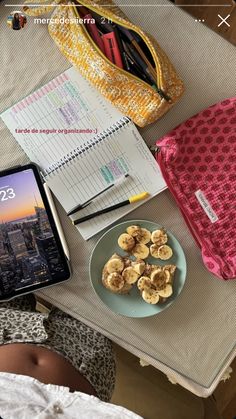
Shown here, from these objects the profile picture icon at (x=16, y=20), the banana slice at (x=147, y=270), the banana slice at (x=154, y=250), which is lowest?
the banana slice at (x=147, y=270)

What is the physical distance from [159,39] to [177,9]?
6 centimetres

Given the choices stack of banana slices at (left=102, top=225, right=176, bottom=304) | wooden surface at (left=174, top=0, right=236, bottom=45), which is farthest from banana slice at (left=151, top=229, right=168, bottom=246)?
wooden surface at (left=174, top=0, right=236, bottom=45)

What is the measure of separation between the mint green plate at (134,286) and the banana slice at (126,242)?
12 mm

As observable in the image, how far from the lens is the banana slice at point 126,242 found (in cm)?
86

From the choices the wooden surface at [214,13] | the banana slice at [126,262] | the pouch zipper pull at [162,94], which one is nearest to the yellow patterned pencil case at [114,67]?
the pouch zipper pull at [162,94]

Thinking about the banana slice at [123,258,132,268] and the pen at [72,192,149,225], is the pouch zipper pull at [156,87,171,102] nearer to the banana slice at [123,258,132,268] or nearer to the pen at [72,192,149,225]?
the pen at [72,192,149,225]

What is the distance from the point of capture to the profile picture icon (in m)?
0.91

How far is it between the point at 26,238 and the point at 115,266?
17cm

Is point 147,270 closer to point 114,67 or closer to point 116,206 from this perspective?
point 116,206

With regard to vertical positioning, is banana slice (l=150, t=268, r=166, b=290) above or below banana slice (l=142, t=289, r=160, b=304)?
above

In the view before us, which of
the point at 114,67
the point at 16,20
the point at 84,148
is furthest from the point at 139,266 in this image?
the point at 16,20

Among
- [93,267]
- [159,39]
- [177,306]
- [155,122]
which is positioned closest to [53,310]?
[93,267]

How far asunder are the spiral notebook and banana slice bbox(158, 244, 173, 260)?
0.09m

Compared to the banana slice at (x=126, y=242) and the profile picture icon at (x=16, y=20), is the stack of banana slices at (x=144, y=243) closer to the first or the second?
the banana slice at (x=126, y=242)
